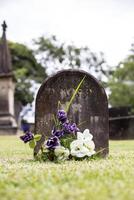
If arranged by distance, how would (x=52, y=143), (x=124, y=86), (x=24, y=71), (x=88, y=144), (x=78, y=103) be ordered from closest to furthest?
(x=52, y=143) < (x=88, y=144) < (x=78, y=103) < (x=124, y=86) < (x=24, y=71)

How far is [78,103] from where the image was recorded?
9.09 meters

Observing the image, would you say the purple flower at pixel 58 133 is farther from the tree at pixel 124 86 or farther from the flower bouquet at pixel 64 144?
the tree at pixel 124 86

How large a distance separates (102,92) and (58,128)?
4.33 feet

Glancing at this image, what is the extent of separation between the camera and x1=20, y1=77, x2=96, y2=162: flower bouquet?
747 cm

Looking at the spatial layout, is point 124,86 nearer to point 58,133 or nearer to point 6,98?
point 6,98

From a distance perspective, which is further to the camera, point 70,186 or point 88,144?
point 88,144

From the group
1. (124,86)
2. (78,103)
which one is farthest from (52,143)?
(124,86)

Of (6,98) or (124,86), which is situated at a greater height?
(124,86)

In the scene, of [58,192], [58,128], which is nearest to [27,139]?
[58,128]

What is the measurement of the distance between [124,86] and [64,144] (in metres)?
40.2

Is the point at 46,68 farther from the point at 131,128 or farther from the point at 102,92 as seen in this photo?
the point at 102,92

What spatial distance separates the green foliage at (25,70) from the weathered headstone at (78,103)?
1756 inches

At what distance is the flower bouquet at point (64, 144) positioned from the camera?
7.47 m

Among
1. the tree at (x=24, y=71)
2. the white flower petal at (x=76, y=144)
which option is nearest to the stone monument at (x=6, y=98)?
the tree at (x=24, y=71)
